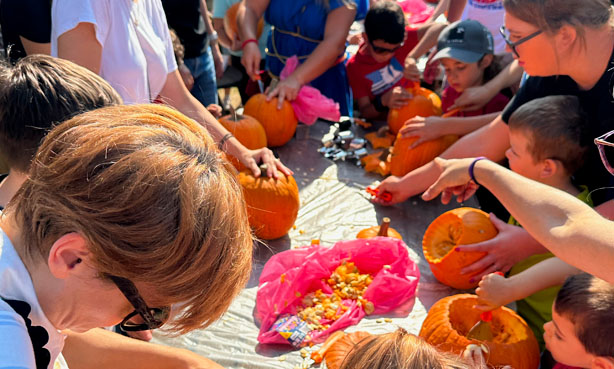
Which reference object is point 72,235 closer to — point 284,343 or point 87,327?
A: point 87,327

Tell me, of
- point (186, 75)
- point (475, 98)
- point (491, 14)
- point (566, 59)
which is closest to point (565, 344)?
point (566, 59)

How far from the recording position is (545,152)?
2219 millimetres

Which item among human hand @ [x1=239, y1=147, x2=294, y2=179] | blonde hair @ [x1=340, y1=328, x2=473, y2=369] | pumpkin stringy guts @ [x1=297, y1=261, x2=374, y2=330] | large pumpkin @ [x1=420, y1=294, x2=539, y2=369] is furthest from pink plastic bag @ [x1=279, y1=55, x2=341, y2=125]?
blonde hair @ [x1=340, y1=328, x2=473, y2=369]

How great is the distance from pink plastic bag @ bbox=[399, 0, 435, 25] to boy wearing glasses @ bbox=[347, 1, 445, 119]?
108cm

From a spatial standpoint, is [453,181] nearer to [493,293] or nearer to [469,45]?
[493,293]

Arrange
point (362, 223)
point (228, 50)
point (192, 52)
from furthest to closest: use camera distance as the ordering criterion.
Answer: point (228, 50) → point (192, 52) → point (362, 223)

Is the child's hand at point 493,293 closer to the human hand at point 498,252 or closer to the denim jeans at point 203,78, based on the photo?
the human hand at point 498,252

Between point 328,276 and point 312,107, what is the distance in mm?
1494

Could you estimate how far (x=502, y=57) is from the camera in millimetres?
3490

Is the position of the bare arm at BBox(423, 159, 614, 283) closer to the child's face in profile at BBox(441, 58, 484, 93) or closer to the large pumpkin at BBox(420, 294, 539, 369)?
the large pumpkin at BBox(420, 294, 539, 369)

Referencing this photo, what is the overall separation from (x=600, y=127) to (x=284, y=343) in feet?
5.04

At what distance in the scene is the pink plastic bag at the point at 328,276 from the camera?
2.08 meters

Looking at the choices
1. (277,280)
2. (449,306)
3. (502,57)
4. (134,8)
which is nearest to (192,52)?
(134,8)

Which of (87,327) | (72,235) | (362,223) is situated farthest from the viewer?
(362,223)
